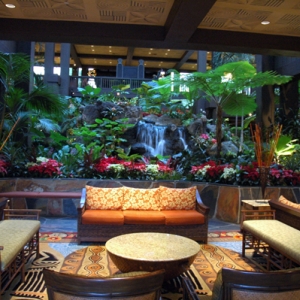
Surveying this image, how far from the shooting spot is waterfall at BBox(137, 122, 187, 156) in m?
13.4

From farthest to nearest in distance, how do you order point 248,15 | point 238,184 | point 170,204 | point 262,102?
point 262,102 < point 238,184 < point 170,204 < point 248,15

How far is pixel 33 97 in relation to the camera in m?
7.37

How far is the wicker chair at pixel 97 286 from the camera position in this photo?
1810 millimetres

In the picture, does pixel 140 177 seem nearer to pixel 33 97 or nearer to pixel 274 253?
pixel 33 97

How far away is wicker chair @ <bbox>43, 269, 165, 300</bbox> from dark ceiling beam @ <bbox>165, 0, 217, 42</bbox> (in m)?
3.06

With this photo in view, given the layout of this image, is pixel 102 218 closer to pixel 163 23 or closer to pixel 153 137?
pixel 163 23

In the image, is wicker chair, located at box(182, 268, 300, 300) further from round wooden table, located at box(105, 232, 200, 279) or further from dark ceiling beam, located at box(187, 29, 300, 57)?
dark ceiling beam, located at box(187, 29, 300, 57)

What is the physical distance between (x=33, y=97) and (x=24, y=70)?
0.63 metres

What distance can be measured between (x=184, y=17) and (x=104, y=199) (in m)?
2.79

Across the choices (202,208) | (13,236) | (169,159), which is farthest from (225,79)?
(13,236)

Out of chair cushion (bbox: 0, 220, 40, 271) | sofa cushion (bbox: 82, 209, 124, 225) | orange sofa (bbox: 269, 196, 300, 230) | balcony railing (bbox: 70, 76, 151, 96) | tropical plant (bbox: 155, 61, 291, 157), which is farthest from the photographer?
balcony railing (bbox: 70, 76, 151, 96)

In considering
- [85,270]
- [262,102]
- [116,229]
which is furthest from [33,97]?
[262,102]

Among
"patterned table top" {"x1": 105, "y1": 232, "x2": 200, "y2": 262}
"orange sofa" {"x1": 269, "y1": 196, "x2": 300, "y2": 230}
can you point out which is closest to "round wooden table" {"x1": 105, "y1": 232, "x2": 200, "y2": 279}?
"patterned table top" {"x1": 105, "y1": 232, "x2": 200, "y2": 262}

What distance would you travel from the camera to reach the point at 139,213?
17.1ft
